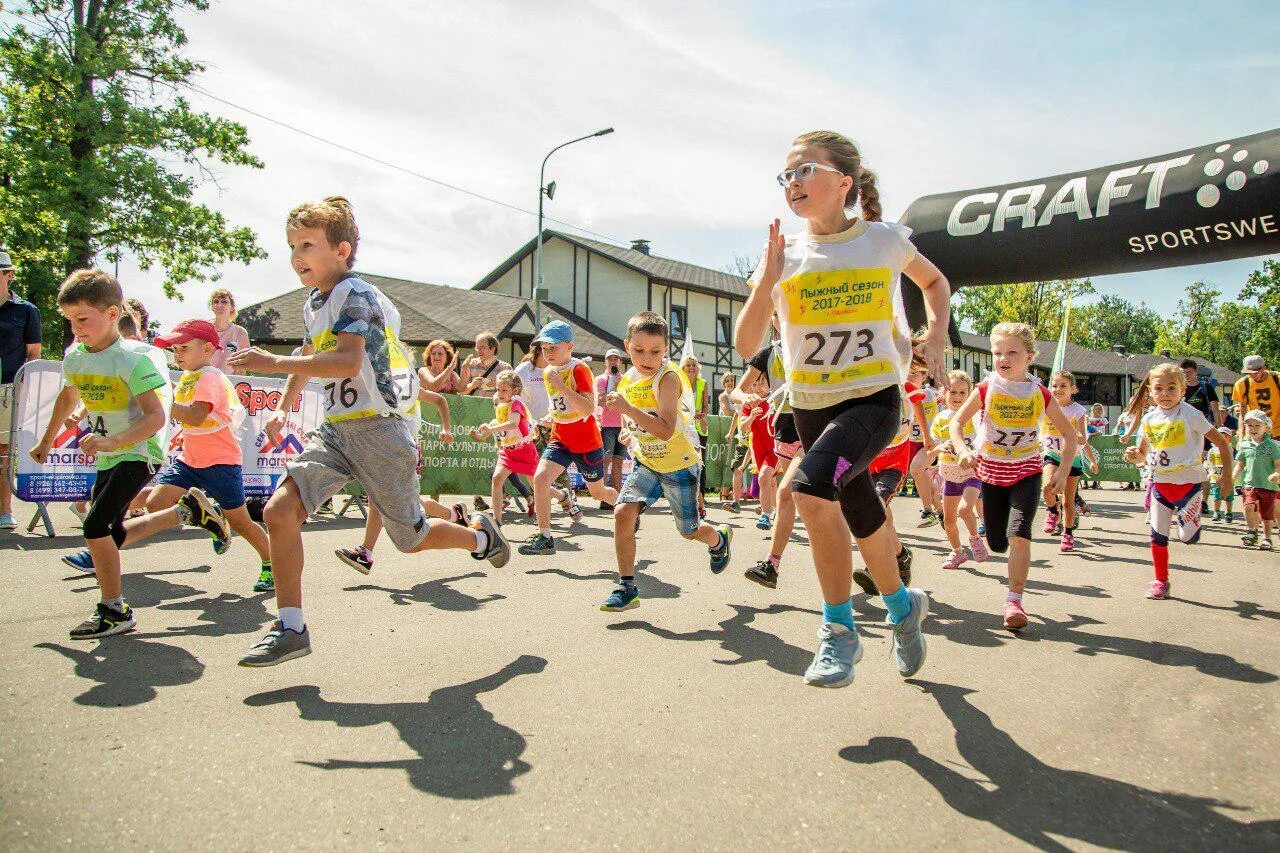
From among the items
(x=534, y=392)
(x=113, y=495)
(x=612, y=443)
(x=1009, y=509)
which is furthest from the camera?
(x=612, y=443)

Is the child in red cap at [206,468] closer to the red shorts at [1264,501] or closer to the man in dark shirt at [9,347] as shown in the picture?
the man in dark shirt at [9,347]

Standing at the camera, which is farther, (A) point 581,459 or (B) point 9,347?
(B) point 9,347

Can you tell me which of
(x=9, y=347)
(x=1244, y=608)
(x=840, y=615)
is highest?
(x=9, y=347)

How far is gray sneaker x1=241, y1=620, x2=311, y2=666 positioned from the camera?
344 cm

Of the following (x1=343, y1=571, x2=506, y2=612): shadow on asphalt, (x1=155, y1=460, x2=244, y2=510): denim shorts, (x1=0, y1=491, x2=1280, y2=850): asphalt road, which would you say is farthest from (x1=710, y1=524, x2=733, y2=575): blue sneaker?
(x1=155, y1=460, x2=244, y2=510): denim shorts

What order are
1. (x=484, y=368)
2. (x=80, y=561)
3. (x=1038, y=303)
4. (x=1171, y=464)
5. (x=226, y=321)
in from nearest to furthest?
(x=80, y=561) → (x=1171, y=464) → (x=226, y=321) → (x=484, y=368) → (x=1038, y=303)

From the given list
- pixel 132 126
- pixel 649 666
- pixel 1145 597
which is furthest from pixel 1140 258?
pixel 132 126

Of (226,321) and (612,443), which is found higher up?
(226,321)

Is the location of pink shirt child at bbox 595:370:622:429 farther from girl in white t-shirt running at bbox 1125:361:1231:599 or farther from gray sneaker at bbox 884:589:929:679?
gray sneaker at bbox 884:589:929:679

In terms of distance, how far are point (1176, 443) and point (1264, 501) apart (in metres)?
4.27

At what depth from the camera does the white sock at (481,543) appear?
15.2ft

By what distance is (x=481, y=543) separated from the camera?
464cm

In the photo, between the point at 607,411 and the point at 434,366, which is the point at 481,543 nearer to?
the point at 434,366

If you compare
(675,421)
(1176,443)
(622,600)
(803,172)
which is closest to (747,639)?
(622,600)
